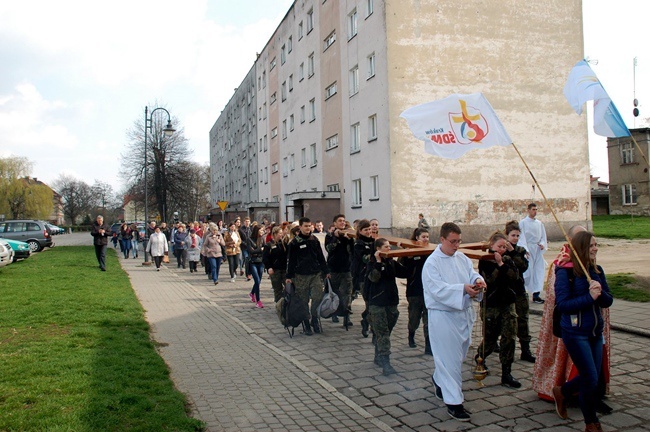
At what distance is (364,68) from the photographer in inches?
1080

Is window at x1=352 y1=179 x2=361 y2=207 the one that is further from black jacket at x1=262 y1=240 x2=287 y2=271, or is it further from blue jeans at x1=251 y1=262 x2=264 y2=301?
black jacket at x1=262 y1=240 x2=287 y2=271

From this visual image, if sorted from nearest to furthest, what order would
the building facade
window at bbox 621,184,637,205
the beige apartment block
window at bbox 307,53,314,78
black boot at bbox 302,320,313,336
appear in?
1. black boot at bbox 302,320,313,336
2. the beige apartment block
3. window at bbox 307,53,314,78
4. the building facade
5. window at bbox 621,184,637,205

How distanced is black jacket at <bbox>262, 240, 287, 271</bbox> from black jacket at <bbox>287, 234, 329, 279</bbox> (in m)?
0.92

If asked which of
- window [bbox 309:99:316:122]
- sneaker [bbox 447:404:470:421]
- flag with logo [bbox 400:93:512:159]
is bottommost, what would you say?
sneaker [bbox 447:404:470:421]

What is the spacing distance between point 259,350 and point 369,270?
211 centimetres

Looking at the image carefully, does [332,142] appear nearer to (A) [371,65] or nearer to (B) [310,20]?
(A) [371,65]

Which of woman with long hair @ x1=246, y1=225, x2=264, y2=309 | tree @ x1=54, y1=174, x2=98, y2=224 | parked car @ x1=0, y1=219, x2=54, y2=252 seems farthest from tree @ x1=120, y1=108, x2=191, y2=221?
tree @ x1=54, y1=174, x2=98, y2=224

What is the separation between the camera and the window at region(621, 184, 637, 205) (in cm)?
4703

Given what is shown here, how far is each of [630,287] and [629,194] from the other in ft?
136

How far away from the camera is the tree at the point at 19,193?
78.6 metres

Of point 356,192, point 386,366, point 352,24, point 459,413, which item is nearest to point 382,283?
point 386,366

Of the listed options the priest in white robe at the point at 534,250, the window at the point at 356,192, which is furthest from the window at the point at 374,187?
the priest in white robe at the point at 534,250

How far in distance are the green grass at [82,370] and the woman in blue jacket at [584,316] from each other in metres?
3.13

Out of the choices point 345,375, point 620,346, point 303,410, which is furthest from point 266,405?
point 620,346
